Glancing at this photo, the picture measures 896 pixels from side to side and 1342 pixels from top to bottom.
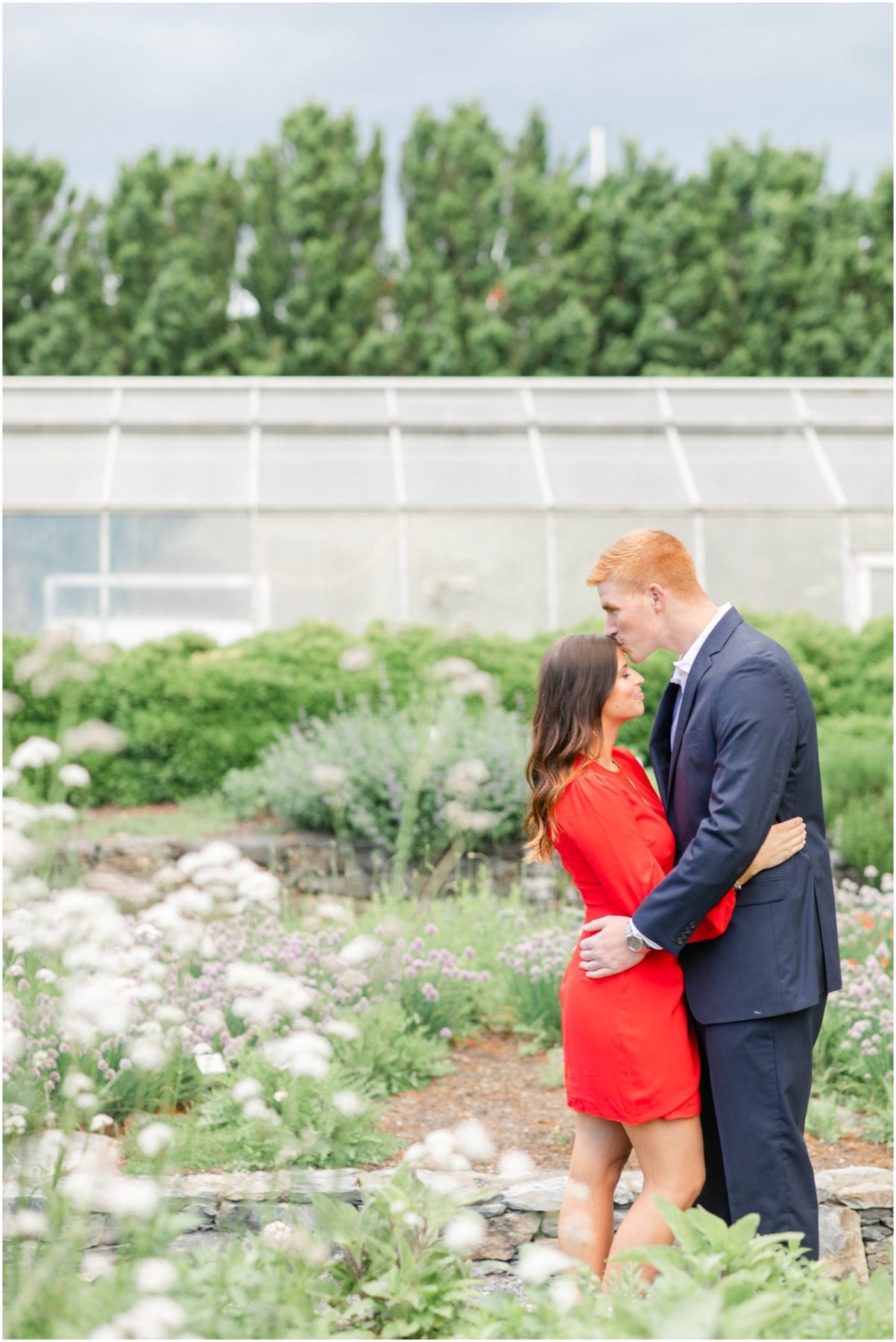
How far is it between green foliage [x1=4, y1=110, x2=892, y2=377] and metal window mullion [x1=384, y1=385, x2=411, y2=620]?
244 inches

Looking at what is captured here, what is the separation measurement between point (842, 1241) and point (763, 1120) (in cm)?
118

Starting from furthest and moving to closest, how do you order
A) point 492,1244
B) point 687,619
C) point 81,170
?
point 81,170
point 492,1244
point 687,619

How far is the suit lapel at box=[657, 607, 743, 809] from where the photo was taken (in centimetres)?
267

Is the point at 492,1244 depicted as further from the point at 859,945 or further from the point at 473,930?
the point at 859,945

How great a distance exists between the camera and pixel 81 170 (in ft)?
59.9

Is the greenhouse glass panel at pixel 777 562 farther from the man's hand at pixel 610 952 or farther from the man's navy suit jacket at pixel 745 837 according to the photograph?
the man's hand at pixel 610 952

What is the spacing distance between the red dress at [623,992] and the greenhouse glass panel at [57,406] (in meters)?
10.5

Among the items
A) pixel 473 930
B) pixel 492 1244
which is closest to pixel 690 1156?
pixel 492 1244

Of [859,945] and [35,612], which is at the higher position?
[35,612]

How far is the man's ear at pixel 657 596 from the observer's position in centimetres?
273

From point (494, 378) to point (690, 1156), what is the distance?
11.7m

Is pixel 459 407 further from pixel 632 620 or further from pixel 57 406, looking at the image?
pixel 632 620

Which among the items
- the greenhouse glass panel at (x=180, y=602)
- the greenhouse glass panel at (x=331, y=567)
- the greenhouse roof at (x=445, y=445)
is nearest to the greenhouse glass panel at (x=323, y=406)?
the greenhouse roof at (x=445, y=445)

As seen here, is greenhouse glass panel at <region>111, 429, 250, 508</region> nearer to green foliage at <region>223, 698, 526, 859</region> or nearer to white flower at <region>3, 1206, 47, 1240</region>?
green foliage at <region>223, 698, 526, 859</region>
